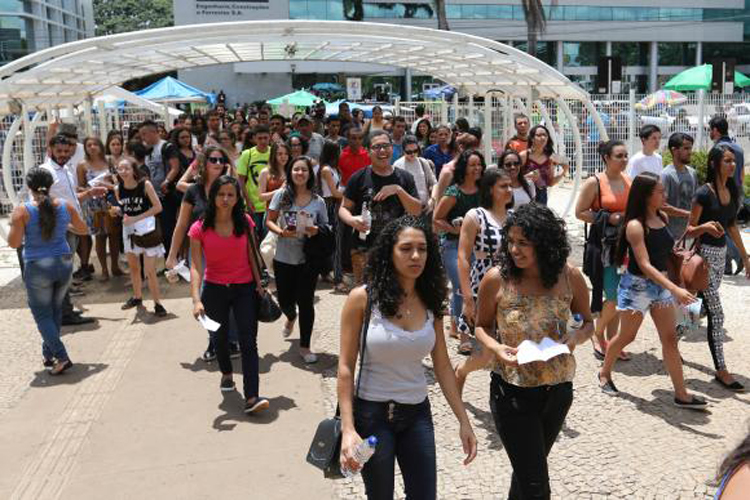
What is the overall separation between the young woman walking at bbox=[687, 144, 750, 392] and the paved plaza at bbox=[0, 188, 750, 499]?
343mm

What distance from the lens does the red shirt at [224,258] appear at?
16.3 ft

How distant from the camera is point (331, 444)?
9.35 feet

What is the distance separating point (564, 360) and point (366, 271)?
965mm

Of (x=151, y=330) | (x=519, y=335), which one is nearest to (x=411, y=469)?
(x=519, y=335)

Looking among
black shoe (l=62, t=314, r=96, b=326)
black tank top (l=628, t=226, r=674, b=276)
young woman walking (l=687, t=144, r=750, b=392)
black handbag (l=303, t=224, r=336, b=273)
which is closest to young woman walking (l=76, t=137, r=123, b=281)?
black shoe (l=62, t=314, r=96, b=326)

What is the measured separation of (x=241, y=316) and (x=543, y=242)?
98.3 inches

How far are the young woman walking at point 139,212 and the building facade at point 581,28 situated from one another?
36981 mm

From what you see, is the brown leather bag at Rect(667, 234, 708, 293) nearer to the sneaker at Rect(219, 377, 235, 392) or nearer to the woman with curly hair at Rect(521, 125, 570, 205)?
the woman with curly hair at Rect(521, 125, 570, 205)

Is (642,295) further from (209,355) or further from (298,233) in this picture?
(209,355)

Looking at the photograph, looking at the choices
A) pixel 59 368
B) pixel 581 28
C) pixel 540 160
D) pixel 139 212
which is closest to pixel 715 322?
pixel 540 160

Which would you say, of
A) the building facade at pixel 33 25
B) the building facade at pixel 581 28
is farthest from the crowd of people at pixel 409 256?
the building facade at pixel 33 25

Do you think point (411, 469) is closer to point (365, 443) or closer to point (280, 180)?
point (365, 443)

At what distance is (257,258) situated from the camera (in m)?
5.08

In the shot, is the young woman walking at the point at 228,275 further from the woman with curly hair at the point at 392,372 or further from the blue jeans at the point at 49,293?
the woman with curly hair at the point at 392,372
